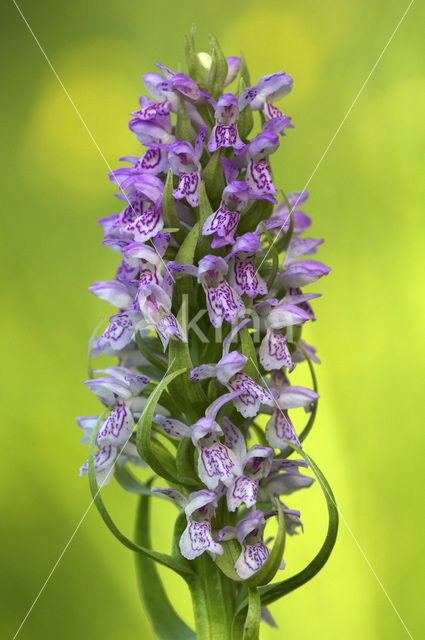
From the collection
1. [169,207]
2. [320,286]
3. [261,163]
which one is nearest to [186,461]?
[169,207]

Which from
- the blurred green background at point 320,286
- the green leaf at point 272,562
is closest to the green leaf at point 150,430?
the green leaf at point 272,562

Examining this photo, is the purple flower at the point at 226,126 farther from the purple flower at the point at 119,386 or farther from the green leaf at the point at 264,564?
the green leaf at the point at 264,564

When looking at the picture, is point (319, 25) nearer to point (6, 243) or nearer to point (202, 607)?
point (6, 243)

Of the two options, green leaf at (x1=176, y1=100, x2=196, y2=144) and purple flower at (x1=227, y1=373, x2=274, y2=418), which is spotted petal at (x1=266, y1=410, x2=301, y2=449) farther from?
green leaf at (x1=176, y1=100, x2=196, y2=144)

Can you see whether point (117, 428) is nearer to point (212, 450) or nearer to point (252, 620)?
point (212, 450)

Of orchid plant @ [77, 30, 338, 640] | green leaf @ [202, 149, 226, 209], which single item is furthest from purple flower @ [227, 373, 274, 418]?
green leaf @ [202, 149, 226, 209]

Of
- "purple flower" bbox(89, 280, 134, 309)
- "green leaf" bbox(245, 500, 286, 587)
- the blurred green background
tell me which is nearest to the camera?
"green leaf" bbox(245, 500, 286, 587)
